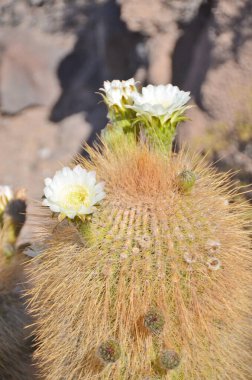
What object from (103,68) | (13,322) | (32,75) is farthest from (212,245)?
(32,75)

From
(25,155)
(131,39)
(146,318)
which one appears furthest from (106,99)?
(25,155)

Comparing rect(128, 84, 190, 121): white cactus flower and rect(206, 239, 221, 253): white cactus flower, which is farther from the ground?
rect(128, 84, 190, 121): white cactus flower

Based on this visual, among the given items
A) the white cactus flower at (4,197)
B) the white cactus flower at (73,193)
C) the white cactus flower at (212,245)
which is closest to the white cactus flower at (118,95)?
the white cactus flower at (73,193)

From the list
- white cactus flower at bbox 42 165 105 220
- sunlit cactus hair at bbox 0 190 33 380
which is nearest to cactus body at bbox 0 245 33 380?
sunlit cactus hair at bbox 0 190 33 380

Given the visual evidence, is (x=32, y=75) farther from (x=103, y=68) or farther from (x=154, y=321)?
(x=154, y=321)

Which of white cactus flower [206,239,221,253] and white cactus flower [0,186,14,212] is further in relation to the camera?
white cactus flower [0,186,14,212]

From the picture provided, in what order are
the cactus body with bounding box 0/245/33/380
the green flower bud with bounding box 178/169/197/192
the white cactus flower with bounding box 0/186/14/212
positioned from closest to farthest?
the green flower bud with bounding box 178/169/197/192 < the cactus body with bounding box 0/245/33/380 < the white cactus flower with bounding box 0/186/14/212

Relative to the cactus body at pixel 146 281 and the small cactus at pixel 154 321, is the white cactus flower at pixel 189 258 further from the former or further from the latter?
the small cactus at pixel 154 321

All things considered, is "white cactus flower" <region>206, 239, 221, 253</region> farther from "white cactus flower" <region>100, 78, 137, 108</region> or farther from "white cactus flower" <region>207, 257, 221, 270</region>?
"white cactus flower" <region>100, 78, 137, 108</region>
